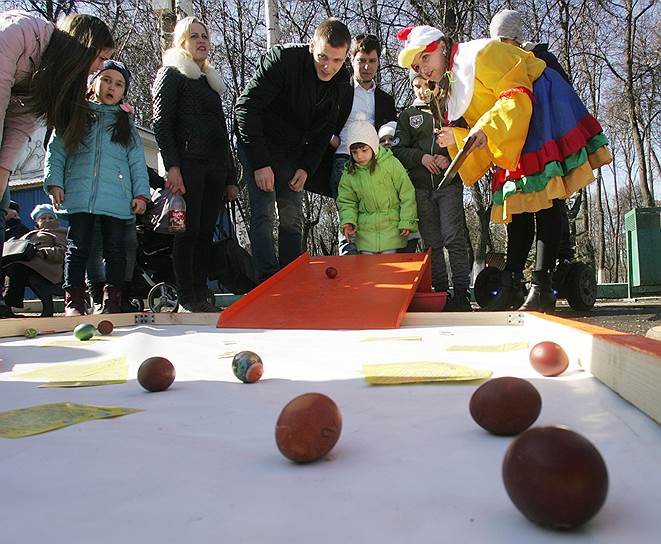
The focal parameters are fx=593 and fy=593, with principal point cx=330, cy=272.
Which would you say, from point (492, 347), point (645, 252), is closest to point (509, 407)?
point (492, 347)

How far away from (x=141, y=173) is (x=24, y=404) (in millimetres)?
2998

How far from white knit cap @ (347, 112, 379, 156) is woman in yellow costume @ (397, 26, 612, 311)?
1.09 meters

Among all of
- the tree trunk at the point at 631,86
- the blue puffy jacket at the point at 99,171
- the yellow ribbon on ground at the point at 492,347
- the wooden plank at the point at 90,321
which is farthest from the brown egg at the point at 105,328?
the tree trunk at the point at 631,86

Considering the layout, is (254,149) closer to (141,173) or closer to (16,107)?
(141,173)

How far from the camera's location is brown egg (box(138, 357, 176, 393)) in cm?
148

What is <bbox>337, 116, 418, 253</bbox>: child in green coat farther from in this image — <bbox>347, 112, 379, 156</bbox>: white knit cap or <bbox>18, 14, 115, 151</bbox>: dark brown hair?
<bbox>18, 14, 115, 151</bbox>: dark brown hair

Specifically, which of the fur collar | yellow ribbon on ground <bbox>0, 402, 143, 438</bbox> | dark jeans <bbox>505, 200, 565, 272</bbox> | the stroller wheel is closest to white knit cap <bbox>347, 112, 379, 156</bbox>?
the fur collar

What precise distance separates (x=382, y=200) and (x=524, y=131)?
1.57m

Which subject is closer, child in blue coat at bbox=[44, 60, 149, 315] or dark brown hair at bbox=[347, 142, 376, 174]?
child in blue coat at bbox=[44, 60, 149, 315]

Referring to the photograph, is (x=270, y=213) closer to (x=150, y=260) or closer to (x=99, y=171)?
(x=99, y=171)

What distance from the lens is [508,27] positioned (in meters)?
3.47

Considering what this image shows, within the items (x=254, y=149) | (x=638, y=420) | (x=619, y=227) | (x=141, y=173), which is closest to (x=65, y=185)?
(x=141, y=173)

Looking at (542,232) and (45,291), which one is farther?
(45,291)

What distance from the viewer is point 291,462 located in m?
0.89
